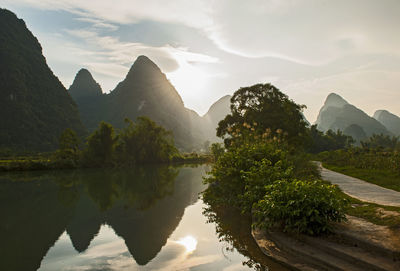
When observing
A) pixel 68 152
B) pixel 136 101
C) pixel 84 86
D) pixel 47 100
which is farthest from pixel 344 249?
pixel 84 86

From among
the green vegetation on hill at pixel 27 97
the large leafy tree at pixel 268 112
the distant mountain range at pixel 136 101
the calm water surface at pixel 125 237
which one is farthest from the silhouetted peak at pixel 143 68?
the calm water surface at pixel 125 237

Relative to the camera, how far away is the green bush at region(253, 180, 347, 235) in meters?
4.68

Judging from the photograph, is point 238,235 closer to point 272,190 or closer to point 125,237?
point 272,190

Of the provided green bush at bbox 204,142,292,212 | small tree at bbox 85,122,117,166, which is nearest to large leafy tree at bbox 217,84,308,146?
green bush at bbox 204,142,292,212

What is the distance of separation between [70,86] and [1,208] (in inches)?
7579

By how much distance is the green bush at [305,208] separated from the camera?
4.68 m

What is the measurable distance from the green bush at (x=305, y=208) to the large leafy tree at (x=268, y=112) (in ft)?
48.3

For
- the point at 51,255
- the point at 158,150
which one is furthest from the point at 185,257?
the point at 158,150

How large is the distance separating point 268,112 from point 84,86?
593 ft

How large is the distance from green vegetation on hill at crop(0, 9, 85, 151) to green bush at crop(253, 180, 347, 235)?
3273 inches

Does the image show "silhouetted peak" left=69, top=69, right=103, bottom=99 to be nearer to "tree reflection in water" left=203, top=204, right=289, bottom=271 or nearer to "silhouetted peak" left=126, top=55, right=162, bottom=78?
"silhouetted peak" left=126, top=55, right=162, bottom=78

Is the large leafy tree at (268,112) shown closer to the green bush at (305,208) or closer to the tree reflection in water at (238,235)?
the tree reflection in water at (238,235)

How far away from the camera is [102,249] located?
5.88 m

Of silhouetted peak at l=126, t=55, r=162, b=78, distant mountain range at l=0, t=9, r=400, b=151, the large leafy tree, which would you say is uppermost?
silhouetted peak at l=126, t=55, r=162, b=78
